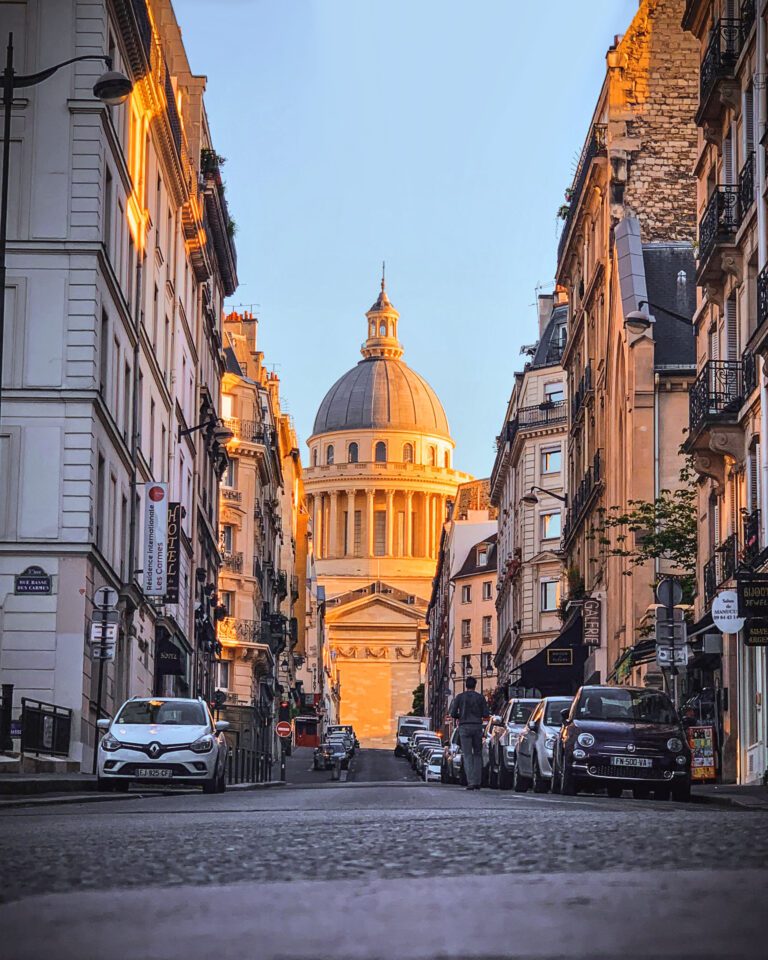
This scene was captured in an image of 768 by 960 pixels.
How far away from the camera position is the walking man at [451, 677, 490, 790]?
29.6 metres

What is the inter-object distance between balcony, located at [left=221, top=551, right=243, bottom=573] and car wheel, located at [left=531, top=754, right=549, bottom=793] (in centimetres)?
5534

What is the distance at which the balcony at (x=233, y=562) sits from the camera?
83.4 metres

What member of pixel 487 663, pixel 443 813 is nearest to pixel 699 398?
pixel 443 813

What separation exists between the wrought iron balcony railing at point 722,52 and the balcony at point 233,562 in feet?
168

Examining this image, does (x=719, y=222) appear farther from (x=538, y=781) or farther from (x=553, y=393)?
(x=553, y=393)

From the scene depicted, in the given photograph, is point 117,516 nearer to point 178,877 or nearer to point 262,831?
point 262,831

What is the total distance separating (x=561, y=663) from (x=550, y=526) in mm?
25113

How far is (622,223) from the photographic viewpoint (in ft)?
172

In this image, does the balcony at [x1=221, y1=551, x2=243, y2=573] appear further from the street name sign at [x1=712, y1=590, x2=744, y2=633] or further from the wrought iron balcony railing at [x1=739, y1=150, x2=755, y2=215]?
the street name sign at [x1=712, y1=590, x2=744, y2=633]

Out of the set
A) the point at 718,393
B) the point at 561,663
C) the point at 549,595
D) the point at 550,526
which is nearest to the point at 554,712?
the point at 718,393

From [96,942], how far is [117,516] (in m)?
35.1

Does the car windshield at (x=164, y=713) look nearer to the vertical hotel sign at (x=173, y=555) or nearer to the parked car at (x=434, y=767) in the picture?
the vertical hotel sign at (x=173, y=555)

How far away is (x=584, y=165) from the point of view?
2302 inches

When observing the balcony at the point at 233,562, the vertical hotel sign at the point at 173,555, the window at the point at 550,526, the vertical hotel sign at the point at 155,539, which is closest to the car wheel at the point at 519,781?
the vertical hotel sign at the point at 155,539
